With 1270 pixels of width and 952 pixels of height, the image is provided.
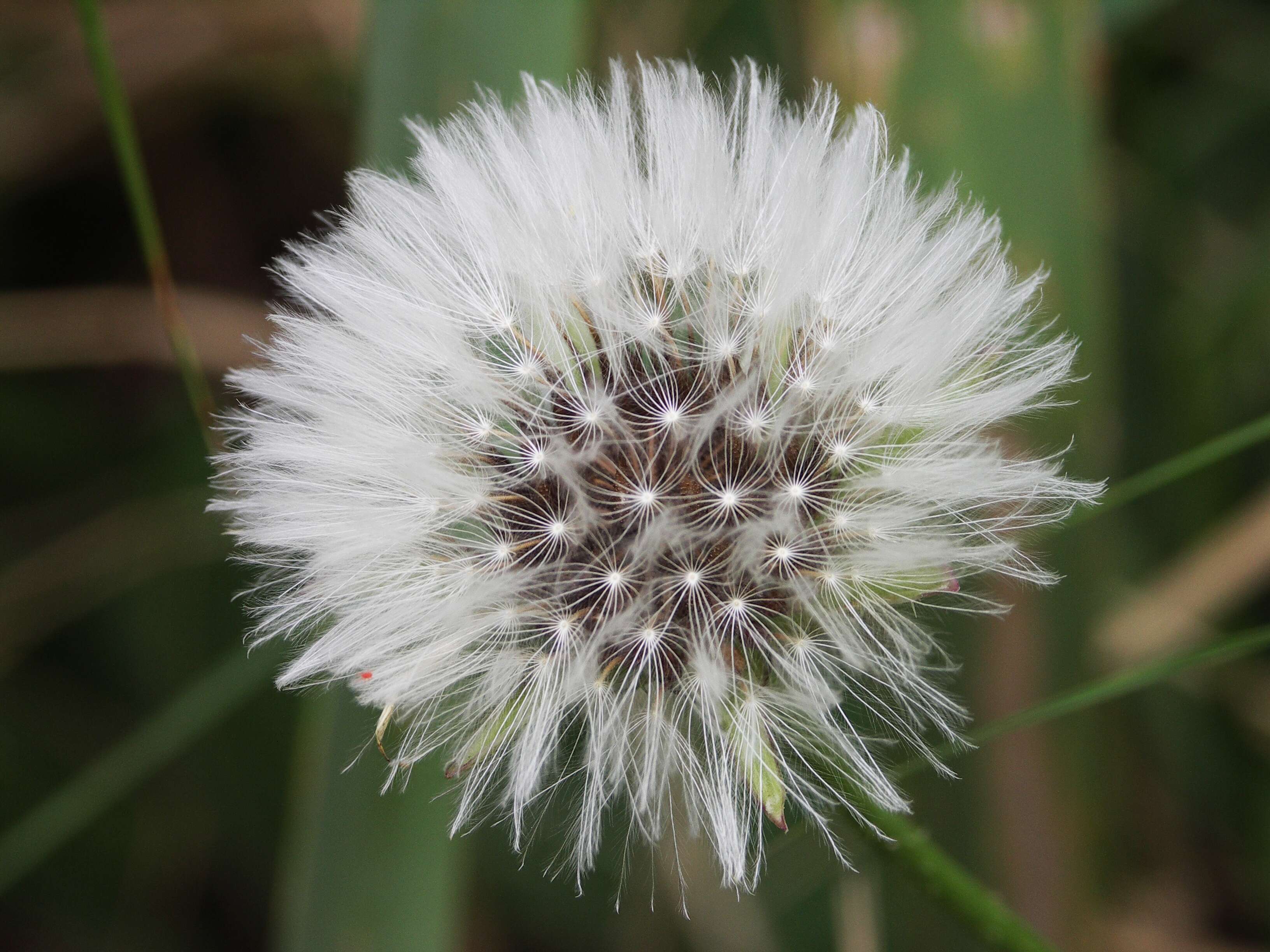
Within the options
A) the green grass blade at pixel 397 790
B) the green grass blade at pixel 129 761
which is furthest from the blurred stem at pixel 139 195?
the green grass blade at pixel 129 761

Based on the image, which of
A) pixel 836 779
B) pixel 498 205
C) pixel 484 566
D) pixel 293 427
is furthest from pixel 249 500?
pixel 836 779

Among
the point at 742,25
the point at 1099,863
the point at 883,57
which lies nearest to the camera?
the point at 883,57

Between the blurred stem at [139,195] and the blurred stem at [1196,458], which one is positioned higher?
the blurred stem at [139,195]

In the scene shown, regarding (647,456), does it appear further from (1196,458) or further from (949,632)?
(949,632)

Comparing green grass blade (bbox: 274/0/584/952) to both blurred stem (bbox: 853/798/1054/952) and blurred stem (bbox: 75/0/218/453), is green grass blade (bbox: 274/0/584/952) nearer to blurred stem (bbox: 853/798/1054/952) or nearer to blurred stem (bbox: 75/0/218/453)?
blurred stem (bbox: 75/0/218/453)

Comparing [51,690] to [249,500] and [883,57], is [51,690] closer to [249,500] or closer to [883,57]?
[249,500]

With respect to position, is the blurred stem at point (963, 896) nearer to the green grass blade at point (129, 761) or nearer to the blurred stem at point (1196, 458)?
the blurred stem at point (1196, 458)
